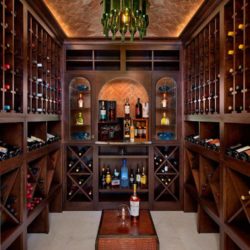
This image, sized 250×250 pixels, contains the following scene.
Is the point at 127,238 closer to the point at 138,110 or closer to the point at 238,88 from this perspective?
the point at 238,88

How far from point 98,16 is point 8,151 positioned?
1940mm

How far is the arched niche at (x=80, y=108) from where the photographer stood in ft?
13.6

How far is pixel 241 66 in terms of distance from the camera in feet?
7.22

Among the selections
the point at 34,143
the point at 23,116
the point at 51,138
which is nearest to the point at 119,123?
the point at 51,138

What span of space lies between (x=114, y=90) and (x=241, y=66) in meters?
2.60

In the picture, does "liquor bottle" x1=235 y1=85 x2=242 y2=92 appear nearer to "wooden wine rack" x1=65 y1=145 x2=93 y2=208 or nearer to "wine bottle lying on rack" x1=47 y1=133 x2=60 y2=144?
"wine bottle lying on rack" x1=47 y1=133 x2=60 y2=144

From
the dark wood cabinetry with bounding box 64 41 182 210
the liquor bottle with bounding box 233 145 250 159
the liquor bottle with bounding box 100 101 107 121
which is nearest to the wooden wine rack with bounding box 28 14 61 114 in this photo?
the dark wood cabinetry with bounding box 64 41 182 210

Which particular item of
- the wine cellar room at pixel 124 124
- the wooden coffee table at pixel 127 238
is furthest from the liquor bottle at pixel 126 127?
the wooden coffee table at pixel 127 238

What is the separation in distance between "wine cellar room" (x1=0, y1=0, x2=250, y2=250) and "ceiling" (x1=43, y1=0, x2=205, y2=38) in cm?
2

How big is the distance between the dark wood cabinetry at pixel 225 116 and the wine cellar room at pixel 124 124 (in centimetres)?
1

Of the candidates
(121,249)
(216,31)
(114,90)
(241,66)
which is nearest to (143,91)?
(114,90)

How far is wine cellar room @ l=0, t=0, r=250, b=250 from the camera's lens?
7.70ft

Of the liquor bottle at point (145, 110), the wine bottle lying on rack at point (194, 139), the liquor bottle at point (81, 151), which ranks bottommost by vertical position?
the liquor bottle at point (81, 151)

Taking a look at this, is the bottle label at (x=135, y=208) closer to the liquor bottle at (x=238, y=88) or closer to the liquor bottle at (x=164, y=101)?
the liquor bottle at (x=238, y=88)
